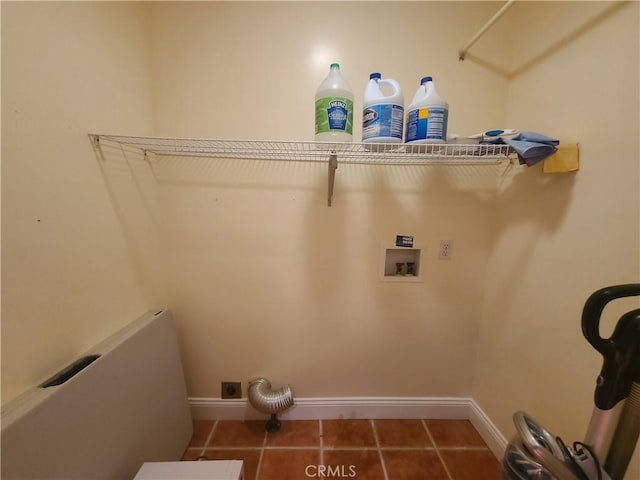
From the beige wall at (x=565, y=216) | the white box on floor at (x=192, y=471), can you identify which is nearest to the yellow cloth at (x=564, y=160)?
the beige wall at (x=565, y=216)

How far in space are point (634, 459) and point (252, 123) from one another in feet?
5.98

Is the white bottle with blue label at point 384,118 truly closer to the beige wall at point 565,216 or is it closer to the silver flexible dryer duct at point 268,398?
the beige wall at point 565,216

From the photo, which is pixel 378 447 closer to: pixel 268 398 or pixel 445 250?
pixel 268 398

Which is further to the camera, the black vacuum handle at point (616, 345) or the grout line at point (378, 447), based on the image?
the grout line at point (378, 447)

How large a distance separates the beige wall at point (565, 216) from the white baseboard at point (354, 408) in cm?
21

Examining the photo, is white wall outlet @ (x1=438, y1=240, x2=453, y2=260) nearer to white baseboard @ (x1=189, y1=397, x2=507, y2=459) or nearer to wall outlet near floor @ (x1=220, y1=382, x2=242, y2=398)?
white baseboard @ (x1=189, y1=397, x2=507, y2=459)

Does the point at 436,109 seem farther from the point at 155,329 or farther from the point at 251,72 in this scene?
the point at 155,329

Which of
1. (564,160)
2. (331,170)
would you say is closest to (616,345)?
(564,160)

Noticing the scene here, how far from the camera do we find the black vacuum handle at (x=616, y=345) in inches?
20.8

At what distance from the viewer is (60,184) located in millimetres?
746

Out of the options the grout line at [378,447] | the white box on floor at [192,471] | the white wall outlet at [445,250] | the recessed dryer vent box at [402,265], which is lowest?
the grout line at [378,447]

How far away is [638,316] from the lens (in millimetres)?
520

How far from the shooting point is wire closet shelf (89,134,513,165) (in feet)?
2.92

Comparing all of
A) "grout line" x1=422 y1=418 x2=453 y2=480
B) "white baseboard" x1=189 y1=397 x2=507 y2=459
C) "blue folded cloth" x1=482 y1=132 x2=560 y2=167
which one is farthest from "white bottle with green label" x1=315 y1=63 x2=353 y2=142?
"grout line" x1=422 y1=418 x2=453 y2=480
